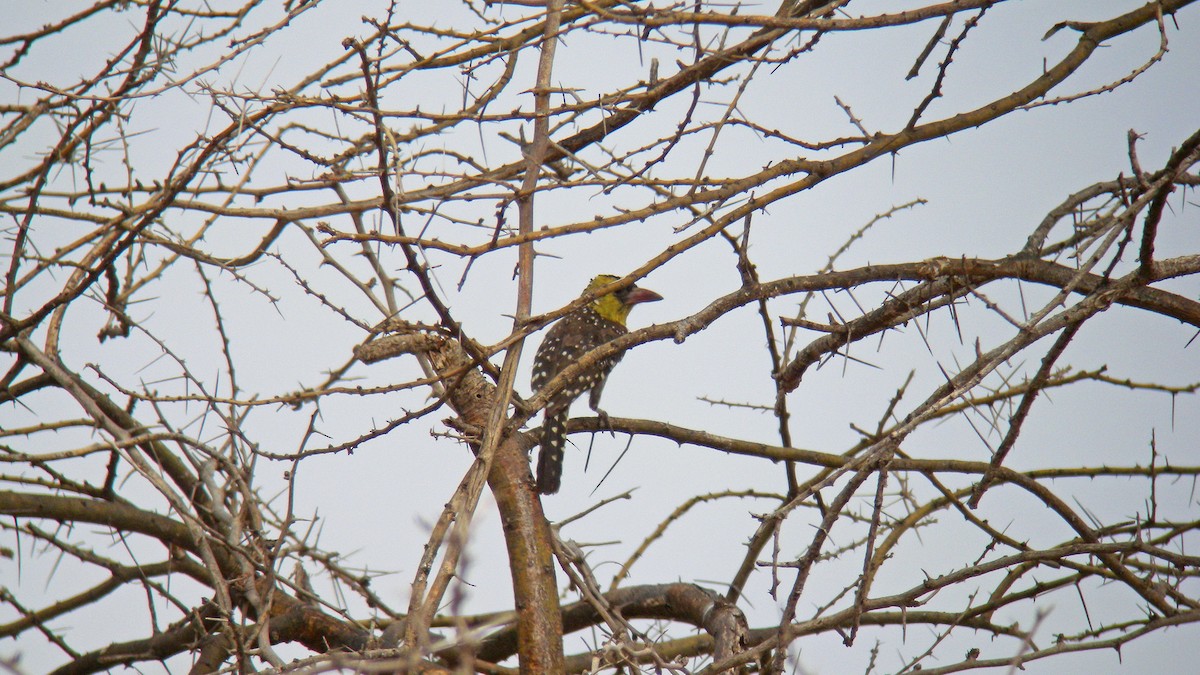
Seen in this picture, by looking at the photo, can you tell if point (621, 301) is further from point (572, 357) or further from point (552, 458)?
point (552, 458)

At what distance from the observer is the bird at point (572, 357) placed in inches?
216

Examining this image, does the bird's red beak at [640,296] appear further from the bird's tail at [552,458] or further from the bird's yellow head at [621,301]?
the bird's tail at [552,458]

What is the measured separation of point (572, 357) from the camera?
694 centimetres

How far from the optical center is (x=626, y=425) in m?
4.48

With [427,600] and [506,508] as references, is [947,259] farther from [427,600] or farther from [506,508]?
[427,600]

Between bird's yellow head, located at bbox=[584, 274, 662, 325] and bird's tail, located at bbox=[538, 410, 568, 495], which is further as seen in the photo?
bird's yellow head, located at bbox=[584, 274, 662, 325]

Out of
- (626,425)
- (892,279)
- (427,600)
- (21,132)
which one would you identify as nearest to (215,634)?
(626,425)

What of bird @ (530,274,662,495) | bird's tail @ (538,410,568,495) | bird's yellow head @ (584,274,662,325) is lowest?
bird's tail @ (538,410,568,495)

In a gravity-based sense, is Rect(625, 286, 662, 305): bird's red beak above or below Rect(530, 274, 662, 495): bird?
above

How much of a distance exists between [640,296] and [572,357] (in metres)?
1.59

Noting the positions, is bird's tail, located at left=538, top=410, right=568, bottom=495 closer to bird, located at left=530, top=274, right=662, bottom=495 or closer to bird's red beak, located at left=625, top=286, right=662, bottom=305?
bird, located at left=530, top=274, right=662, bottom=495

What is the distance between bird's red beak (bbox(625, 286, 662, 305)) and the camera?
8.29 meters

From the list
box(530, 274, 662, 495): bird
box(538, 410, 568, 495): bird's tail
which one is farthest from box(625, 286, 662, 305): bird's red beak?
box(538, 410, 568, 495): bird's tail

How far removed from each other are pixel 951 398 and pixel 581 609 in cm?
269
